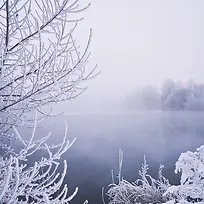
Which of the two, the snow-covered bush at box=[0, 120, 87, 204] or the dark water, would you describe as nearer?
the snow-covered bush at box=[0, 120, 87, 204]

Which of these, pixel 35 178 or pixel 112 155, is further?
pixel 112 155

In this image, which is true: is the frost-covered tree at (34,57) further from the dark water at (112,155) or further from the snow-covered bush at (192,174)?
the dark water at (112,155)

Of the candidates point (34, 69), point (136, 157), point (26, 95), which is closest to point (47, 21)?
point (34, 69)

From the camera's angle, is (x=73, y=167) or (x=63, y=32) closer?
(x=63, y=32)

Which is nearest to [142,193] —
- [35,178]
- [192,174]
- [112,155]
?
[192,174]

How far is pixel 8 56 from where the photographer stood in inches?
75.4

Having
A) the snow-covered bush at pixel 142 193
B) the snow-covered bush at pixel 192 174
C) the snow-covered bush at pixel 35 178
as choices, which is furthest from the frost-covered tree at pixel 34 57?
the snow-covered bush at pixel 142 193

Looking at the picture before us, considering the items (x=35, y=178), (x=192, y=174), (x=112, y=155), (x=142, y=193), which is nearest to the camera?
(x=35, y=178)

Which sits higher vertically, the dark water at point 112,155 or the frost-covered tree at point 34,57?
the frost-covered tree at point 34,57

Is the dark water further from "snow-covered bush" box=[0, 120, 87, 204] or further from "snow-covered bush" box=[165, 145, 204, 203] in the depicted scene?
"snow-covered bush" box=[0, 120, 87, 204]

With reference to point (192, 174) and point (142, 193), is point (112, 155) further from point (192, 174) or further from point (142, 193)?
point (192, 174)

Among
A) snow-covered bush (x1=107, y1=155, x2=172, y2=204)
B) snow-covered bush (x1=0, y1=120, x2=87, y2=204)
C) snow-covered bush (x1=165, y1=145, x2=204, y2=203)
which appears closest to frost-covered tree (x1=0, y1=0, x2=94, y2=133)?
snow-covered bush (x1=0, y1=120, x2=87, y2=204)

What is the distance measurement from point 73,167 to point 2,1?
1357 centimetres

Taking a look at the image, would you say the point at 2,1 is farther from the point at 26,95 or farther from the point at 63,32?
the point at 26,95
